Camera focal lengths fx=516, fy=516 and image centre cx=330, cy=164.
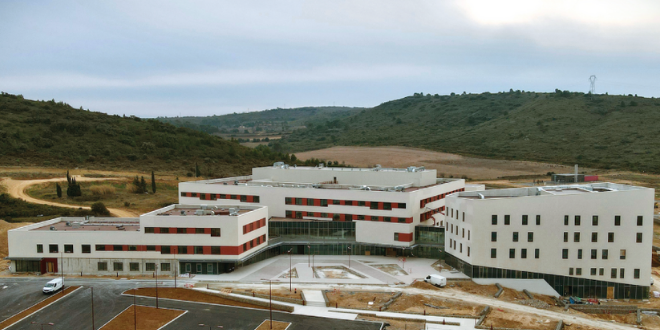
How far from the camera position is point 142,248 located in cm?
6200

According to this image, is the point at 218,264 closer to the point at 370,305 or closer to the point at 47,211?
the point at 370,305

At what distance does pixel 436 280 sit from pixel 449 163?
11818cm

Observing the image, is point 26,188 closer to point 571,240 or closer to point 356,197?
point 356,197

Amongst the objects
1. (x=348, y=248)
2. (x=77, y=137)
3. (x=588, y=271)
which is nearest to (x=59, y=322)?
(x=348, y=248)

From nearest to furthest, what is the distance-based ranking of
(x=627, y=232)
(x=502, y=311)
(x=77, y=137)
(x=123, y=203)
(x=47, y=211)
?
(x=502, y=311) → (x=627, y=232) → (x=47, y=211) → (x=123, y=203) → (x=77, y=137)

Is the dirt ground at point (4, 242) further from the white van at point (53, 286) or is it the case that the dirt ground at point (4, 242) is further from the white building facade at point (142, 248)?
the white van at point (53, 286)

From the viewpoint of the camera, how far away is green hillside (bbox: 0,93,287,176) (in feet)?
441

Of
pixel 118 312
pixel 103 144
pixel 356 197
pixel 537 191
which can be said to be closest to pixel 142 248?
pixel 118 312

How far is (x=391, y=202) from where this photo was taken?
71.1m

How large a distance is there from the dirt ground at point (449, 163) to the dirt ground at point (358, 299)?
102455mm

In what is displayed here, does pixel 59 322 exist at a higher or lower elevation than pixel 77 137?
lower

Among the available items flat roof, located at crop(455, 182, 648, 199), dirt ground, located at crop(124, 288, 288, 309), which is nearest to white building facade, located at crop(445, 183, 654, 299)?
flat roof, located at crop(455, 182, 648, 199)

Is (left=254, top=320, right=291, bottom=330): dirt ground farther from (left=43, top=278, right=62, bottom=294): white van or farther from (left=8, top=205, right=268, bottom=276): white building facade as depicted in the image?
(left=43, top=278, right=62, bottom=294): white van

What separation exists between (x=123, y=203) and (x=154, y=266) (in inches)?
1696
